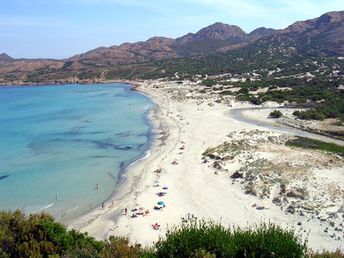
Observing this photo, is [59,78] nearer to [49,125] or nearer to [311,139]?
[49,125]

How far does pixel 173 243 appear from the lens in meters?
16.4

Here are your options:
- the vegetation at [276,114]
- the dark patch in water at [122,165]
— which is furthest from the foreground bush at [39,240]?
the vegetation at [276,114]

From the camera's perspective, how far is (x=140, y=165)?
46906 mm

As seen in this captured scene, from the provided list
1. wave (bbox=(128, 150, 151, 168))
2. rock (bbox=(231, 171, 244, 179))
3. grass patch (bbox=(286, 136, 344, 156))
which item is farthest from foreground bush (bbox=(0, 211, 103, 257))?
grass patch (bbox=(286, 136, 344, 156))

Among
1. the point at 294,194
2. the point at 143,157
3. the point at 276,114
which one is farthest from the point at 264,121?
the point at 294,194

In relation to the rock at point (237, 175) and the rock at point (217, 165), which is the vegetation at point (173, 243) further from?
the rock at point (217, 165)

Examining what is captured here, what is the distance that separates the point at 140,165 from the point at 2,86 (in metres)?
162

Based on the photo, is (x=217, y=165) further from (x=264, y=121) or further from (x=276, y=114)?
(x=276, y=114)

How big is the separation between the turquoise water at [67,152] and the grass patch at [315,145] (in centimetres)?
1899

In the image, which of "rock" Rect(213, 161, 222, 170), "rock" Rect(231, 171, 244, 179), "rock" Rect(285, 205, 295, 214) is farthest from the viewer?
"rock" Rect(213, 161, 222, 170)

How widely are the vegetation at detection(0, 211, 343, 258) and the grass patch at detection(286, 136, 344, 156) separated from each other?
32.0 m

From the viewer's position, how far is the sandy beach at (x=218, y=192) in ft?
95.8

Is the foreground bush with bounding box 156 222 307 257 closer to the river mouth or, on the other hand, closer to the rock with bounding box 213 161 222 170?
the rock with bounding box 213 161 222 170

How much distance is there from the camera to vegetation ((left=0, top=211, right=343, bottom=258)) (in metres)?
15.7
